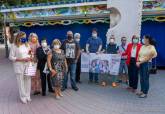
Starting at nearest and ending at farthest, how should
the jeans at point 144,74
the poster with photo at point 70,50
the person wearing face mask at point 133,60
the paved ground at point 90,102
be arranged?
1. the paved ground at point 90,102
2. the jeans at point 144,74
3. the person wearing face mask at point 133,60
4. the poster with photo at point 70,50

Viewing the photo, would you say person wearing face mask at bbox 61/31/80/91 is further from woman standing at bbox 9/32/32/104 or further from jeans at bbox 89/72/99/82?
woman standing at bbox 9/32/32/104

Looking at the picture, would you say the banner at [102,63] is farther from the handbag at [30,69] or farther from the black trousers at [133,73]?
the handbag at [30,69]

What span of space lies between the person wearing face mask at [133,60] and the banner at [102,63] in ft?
2.73

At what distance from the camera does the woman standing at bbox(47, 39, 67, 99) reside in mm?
8812

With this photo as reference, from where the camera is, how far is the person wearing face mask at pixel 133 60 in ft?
31.7

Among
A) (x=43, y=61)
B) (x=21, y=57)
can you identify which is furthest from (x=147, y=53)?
(x=21, y=57)

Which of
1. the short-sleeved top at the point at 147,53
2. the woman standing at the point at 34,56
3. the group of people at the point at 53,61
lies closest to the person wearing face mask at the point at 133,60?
the group of people at the point at 53,61

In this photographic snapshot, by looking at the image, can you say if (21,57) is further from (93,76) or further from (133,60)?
(93,76)

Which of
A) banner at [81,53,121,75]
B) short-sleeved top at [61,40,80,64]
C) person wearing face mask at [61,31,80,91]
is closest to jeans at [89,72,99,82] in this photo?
banner at [81,53,121,75]

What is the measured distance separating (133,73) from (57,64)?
240 centimetres

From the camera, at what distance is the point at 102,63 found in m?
10.8

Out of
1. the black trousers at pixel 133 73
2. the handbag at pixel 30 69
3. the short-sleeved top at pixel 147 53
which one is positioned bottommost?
the black trousers at pixel 133 73

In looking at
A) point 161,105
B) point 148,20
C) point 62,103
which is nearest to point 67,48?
point 62,103

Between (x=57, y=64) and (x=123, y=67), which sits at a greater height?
(x=57, y=64)
